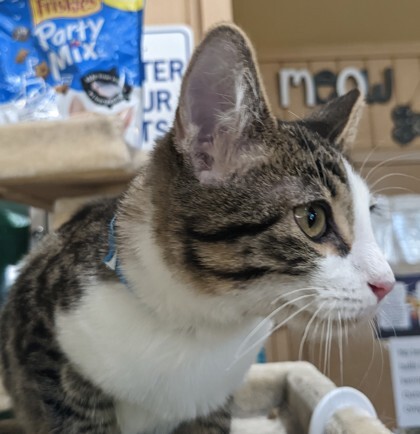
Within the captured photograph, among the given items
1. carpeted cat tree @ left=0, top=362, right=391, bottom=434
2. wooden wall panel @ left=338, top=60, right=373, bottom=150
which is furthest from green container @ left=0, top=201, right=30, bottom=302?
wooden wall panel @ left=338, top=60, right=373, bottom=150

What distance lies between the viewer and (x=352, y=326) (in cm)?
55

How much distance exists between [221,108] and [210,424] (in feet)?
1.53

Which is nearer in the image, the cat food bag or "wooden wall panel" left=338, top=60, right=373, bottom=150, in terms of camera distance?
the cat food bag

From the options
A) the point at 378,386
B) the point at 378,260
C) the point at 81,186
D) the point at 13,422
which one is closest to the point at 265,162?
the point at 378,260

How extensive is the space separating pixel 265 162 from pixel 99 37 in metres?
0.46

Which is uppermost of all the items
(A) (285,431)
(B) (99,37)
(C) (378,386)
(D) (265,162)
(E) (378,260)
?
(B) (99,37)

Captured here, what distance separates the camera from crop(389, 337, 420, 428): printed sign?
1711mm

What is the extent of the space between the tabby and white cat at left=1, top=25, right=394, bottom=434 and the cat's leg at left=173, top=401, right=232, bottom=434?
0.12 ft

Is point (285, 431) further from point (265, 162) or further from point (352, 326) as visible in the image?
point (265, 162)

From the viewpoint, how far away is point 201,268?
548mm

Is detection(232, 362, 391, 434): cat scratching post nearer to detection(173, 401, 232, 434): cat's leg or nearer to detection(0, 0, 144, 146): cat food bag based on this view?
detection(173, 401, 232, 434): cat's leg

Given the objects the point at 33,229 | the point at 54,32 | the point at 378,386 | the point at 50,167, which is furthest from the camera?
the point at 378,386

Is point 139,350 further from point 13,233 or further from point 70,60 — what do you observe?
point 13,233

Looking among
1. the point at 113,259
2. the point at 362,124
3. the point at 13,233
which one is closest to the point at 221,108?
the point at 113,259
